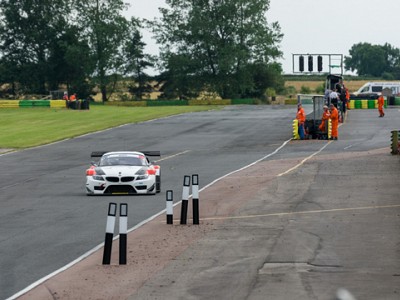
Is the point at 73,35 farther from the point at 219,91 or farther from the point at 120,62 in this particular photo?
the point at 219,91

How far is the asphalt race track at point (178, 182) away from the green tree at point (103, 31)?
5438 centimetres

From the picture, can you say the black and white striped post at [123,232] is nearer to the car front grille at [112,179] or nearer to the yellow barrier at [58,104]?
the car front grille at [112,179]

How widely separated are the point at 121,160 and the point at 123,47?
9837 centimetres

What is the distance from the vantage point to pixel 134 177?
1131 inches

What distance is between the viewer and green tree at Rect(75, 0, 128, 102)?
4818 inches

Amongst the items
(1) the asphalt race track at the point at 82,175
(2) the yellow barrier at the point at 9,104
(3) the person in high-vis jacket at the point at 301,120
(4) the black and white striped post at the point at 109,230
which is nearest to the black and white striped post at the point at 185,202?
(1) the asphalt race track at the point at 82,175

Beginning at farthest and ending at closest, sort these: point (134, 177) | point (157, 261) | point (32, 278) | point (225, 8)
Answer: point (225, 8)
point (134, 177)
point (157, 261)
point (32, 278)

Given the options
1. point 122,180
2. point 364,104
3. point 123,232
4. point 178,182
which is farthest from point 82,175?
point 364,104

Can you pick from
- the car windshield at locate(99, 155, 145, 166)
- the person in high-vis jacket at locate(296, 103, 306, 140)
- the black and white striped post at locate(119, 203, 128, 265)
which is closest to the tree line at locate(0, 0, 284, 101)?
the person in high-vis jacket at locate(296, 103, 306, 140)

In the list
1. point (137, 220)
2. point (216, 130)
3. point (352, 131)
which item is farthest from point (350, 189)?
point (216, 130)

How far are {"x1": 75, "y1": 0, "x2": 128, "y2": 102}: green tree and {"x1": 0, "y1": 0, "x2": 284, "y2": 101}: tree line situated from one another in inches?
4.0

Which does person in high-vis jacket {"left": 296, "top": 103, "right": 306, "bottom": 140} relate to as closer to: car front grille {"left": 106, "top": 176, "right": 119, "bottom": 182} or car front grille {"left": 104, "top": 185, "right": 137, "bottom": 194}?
car front grille {"left": 104, "top": 185, "right": 137, "bottom": 194}

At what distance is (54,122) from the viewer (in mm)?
70062

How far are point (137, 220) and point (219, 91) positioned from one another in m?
98.3
